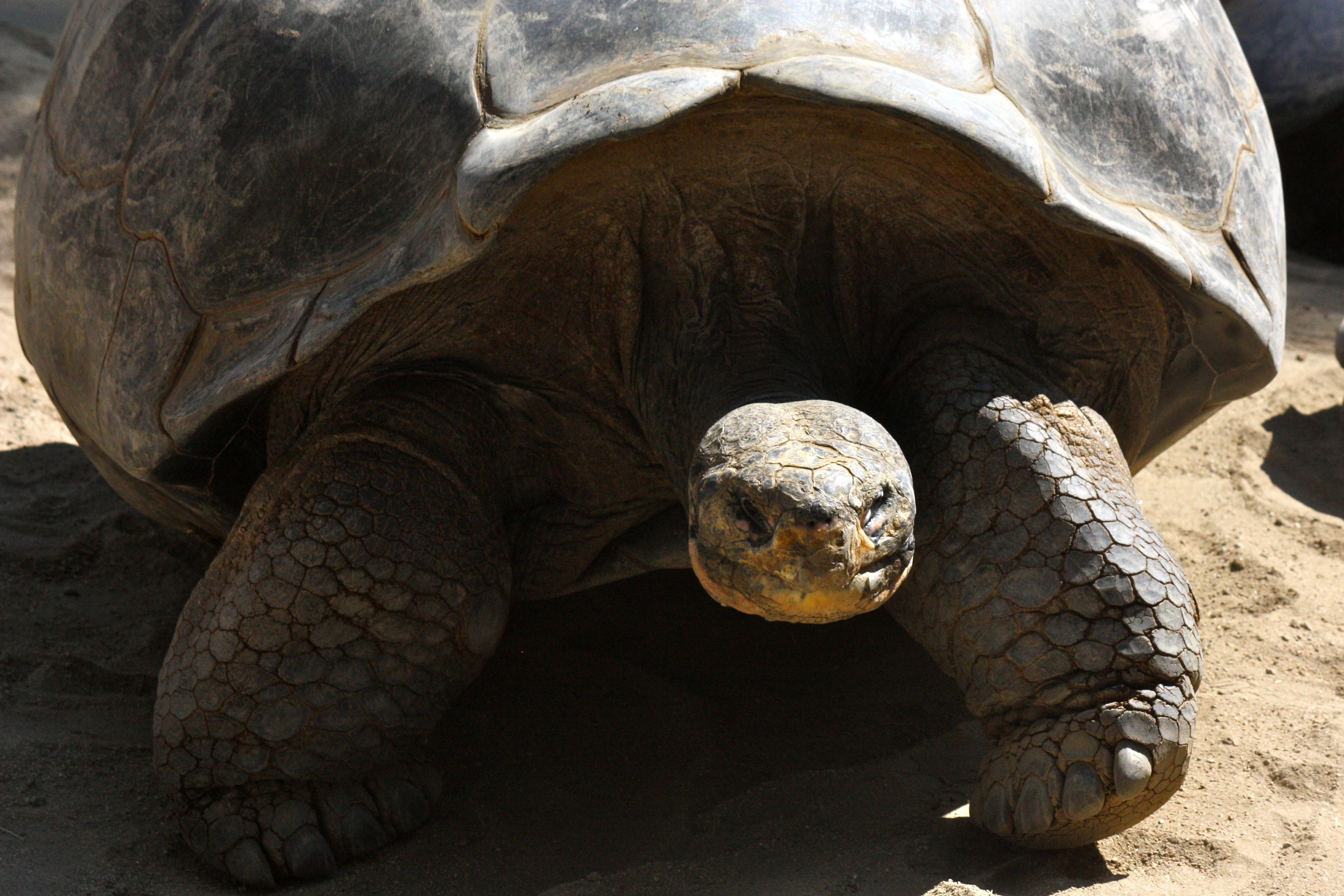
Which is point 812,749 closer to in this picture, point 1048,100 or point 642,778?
point 642,778

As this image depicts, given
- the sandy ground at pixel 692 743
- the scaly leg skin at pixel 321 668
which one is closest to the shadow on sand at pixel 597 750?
the sandy ground at pixel 692 743

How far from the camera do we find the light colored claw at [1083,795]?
231cm

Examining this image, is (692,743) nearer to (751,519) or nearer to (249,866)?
(249,866)

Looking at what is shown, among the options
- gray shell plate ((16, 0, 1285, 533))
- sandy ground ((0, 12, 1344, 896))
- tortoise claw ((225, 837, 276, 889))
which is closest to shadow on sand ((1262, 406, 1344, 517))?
sandy ground ((0, 12, 1344, 896))

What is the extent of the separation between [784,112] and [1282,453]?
3.01 metres

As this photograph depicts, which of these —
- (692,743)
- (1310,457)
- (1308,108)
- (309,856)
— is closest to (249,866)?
(309,856)

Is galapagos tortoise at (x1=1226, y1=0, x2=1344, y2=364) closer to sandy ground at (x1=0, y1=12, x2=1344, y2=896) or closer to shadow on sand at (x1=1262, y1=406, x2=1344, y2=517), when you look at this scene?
shadow on sand at (x1=1262, y1=406, x2=1344, y2=517)

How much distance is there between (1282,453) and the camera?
181 inches

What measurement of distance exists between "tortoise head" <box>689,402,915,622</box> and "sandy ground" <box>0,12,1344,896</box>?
0.59 metres

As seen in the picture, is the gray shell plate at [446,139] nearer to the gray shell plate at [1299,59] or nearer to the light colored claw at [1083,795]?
the light colored claw at [1083,795]

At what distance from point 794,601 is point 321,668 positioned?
111cm

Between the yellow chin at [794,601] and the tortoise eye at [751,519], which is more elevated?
the tortoise eye at [751,519]

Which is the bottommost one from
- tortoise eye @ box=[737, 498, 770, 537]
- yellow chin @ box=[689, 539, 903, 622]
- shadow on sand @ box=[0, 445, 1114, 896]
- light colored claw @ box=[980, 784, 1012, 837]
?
shadow on sand @ box=[0, 445, 1114, 896]

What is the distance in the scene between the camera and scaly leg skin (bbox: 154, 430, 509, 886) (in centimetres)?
260
